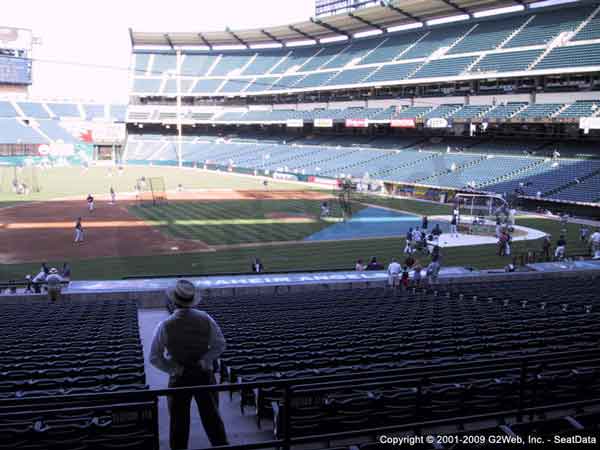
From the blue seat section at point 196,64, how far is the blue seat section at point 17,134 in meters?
26.9

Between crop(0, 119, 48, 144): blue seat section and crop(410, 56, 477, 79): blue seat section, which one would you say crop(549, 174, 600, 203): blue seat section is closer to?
crop(410, 56, 477, 79): blue seat section

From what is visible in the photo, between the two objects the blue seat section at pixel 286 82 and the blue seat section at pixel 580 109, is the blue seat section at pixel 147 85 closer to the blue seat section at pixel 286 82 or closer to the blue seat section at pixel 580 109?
the blue seat section at pixel 286 82

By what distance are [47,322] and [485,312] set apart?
945 centimetres

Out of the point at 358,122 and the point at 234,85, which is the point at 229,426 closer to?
the point at 358,122

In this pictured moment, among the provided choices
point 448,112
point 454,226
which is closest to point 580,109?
point 448,112

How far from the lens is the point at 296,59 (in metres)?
87.8

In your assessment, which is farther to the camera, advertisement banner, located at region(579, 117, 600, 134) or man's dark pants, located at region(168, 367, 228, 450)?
advertisement banner, located at region(579, 117, 600, 134)

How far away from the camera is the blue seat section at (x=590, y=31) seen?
50384mm

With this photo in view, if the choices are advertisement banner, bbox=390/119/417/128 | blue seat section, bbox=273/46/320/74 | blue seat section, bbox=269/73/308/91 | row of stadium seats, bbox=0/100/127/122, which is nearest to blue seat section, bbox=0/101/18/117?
row of stadium seats, bbox=0/100/127/122

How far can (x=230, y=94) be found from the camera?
90.8 metres

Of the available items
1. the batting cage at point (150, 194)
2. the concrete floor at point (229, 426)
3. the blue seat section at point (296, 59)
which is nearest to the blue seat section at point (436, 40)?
the blue seat section at point (296, 59)

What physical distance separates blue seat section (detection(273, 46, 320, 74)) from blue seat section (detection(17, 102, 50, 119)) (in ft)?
135

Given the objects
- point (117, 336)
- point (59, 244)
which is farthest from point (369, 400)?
point (59, 244)

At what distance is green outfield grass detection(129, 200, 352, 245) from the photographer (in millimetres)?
33091
